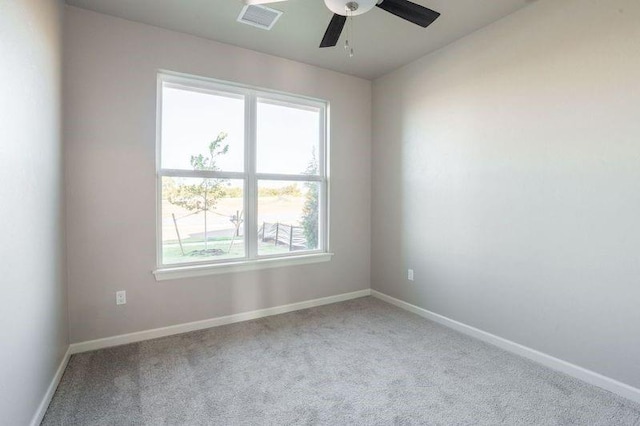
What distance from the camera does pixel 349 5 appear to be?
1.91 meters

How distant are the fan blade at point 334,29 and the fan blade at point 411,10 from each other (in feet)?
0.86

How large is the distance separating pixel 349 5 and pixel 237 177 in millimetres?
1967

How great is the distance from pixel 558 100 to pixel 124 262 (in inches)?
146

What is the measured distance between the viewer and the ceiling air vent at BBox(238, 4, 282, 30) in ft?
8.48

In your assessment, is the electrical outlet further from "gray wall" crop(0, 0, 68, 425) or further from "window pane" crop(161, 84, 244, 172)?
"window pane" crop(161, 84, 244, 172)

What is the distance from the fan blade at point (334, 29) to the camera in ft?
6.91

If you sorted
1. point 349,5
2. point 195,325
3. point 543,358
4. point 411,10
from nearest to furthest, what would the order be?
point 349,5 < point 411,10 < point 543,358 < point 195,325

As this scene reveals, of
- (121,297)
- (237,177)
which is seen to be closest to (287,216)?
(237,177)

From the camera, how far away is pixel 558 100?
7.79 feet

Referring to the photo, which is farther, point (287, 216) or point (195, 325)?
point (287, 216)

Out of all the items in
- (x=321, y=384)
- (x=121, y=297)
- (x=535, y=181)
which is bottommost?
(x=321, y=384)

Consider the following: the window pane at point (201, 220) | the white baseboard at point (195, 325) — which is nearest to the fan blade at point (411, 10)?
the window pane at point (201, 220)

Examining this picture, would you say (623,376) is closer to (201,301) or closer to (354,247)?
(354,247)

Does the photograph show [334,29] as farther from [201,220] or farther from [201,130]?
[201,220]
